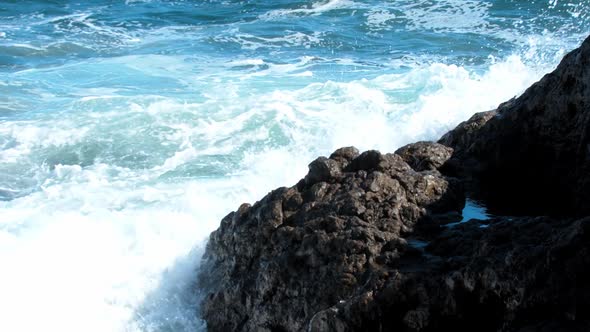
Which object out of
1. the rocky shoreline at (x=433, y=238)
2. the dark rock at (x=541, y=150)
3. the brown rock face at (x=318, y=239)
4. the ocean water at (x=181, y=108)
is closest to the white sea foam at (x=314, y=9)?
the ocean water at (x=181, y=108)

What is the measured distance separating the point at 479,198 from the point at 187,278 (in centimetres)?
253

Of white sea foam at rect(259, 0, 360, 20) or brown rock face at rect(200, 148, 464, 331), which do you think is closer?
brown rock face at rect(200, 148, 464, 331)

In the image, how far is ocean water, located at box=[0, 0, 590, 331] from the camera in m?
6.99

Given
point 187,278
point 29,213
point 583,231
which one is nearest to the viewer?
point 583,231

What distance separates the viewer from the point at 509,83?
13.6 m

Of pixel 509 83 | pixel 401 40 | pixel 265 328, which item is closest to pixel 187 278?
pixel 265 328

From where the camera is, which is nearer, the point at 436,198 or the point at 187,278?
the point at 436,198

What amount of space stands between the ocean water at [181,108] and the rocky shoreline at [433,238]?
0.96 metres

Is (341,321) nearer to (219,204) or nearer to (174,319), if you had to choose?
(174,319)

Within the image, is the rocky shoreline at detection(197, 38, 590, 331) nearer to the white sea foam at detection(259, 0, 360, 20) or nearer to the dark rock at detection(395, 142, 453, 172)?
the dark rock at detection(395, 142, 453, 172)

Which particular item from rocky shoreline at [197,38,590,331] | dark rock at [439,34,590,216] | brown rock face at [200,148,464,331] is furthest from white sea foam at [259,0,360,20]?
brown rock face at [200,148,464,331]

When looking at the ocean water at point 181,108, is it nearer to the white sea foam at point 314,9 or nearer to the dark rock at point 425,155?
the white sea foam at point 314,9

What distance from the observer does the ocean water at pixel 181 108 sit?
275 inches

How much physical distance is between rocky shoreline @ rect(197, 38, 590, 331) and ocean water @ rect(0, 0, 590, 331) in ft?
3.15
